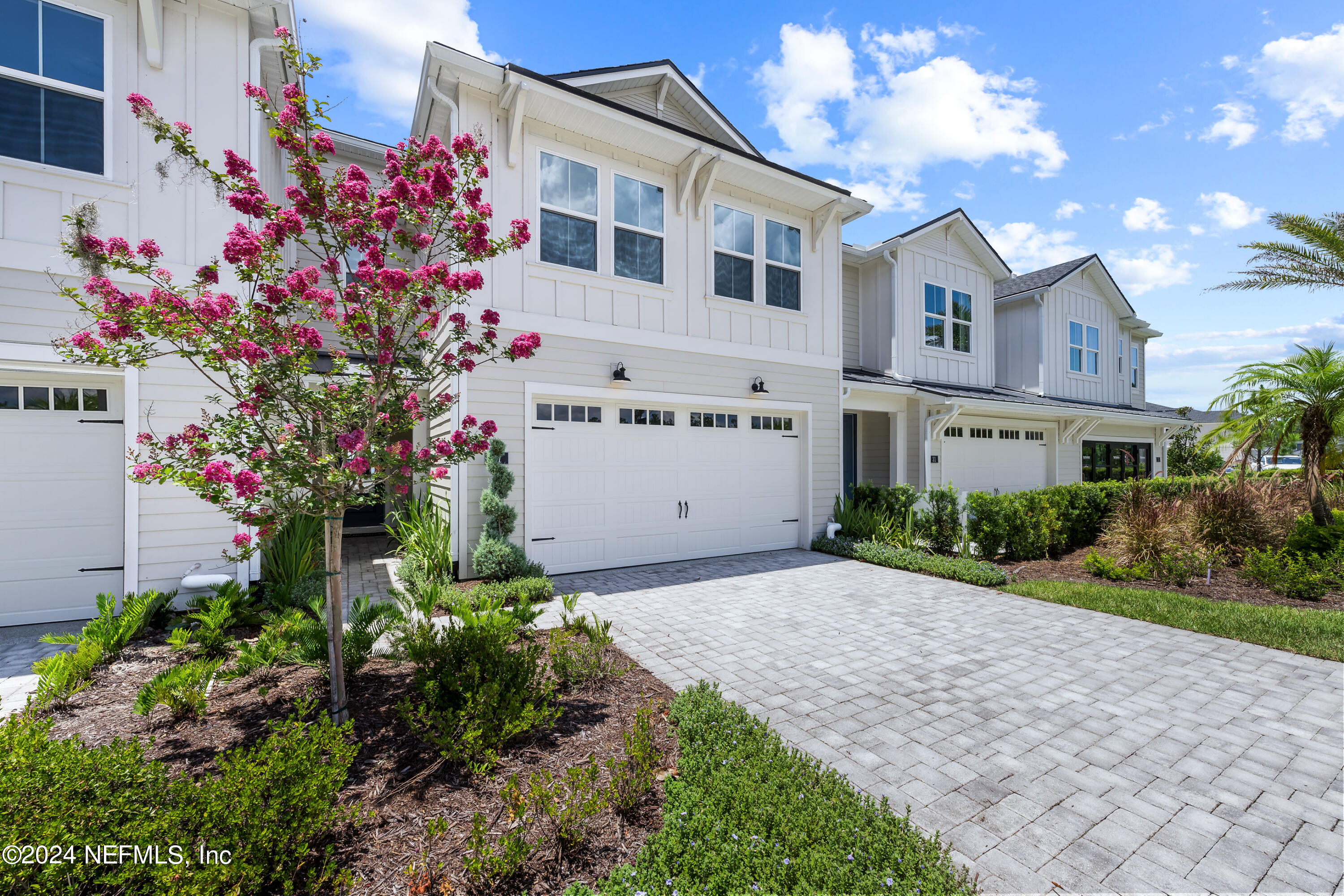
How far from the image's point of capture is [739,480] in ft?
30.3

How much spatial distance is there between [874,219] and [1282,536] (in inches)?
326

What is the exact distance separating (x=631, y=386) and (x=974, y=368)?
10.4m

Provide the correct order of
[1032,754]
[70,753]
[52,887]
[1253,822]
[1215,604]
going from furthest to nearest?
[1215,604] < [1032,754] < [1253,822] < [70,753] < [52,887]

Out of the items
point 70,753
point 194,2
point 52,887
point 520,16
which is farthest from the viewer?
point 520,16

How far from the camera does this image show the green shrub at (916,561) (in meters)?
7.50

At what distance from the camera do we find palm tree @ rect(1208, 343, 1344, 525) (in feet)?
25.9

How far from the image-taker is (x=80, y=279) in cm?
527

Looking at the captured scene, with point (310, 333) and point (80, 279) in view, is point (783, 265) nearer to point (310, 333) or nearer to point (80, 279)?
point (310, 333)

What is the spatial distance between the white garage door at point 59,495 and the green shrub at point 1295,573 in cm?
1335

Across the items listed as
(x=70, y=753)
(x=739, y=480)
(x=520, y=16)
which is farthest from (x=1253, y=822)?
(x=520, y=16)

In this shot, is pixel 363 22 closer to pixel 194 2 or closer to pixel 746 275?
pixel 194 2

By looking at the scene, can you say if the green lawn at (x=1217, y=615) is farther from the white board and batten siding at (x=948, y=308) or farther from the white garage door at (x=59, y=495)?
the white garage door at (x=59, y=495)

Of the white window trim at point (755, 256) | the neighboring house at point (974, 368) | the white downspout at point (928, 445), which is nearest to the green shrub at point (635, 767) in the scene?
the white window trim at point (755, 256)

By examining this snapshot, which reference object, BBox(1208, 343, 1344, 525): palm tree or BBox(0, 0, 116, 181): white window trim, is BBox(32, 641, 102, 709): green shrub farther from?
BBox(1208, 343, 1344, 525): palm tree
